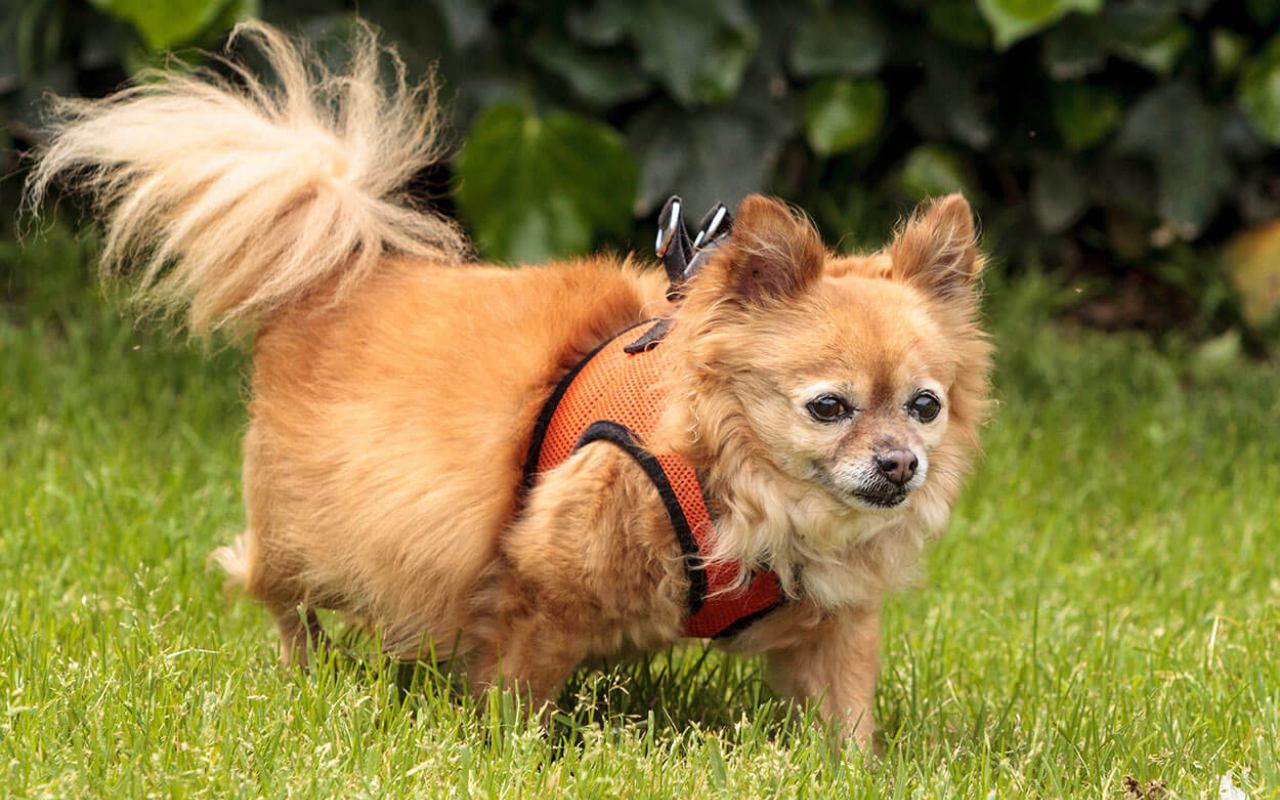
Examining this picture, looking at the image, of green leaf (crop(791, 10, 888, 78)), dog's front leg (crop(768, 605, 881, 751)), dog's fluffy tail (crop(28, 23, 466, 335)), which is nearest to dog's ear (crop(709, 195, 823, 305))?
dog's front leg (crop(768, 605, 881, 751))

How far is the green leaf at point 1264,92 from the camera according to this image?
578 centimetres

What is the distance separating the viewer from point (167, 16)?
5012 millimetres

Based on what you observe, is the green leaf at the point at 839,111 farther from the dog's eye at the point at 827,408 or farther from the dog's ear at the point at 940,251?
the dog's eye at the point at 827,408

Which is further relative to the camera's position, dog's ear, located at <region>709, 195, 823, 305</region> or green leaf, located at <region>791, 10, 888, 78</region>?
green leaf, located at <region>791, 10, 888, 78</region>

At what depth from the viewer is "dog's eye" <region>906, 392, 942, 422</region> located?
275 cm

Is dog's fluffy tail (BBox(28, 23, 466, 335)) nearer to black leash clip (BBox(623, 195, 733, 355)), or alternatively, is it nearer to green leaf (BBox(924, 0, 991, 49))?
black leash clip (BBox(623, 195, 733, 355))

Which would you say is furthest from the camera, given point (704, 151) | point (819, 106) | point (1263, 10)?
point (1263, 10)

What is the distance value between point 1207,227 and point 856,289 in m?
4.20

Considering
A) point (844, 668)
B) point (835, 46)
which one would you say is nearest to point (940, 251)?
point (844, 668)

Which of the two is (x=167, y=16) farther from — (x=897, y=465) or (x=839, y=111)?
(x=897, y=465)

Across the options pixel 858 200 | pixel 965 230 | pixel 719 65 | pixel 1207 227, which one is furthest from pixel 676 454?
pixel 1207 227

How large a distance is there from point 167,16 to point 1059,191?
330 centimetres

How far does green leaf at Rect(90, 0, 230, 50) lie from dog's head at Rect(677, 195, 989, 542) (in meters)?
2.81

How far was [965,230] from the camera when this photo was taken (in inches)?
115
